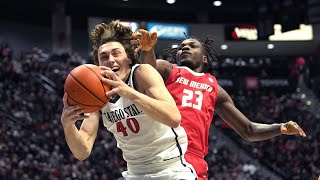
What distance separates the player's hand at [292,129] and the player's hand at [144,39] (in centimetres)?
136

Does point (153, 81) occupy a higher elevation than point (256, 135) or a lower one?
higher

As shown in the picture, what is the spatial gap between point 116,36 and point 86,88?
67cm

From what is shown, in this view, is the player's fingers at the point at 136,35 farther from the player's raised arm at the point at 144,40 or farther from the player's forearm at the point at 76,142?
the player's forearm at the point at 76,142

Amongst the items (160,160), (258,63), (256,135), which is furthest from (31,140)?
(258,63)

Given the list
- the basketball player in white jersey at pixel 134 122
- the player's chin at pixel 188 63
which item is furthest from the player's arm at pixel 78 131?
the player's chin at pixel 188 63

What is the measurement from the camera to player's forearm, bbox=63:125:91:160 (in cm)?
339

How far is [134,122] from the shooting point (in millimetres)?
3400

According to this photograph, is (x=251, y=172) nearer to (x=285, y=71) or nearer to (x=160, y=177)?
(x=285, y=71)

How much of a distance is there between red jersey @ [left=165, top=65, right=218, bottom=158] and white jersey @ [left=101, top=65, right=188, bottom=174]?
2.25 feet

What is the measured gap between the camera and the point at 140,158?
11.7ft

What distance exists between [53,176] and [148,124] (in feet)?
34.2

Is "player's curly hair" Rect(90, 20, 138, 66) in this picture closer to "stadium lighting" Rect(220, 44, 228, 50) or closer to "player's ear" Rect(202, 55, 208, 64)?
"player's ear" Rect(202, 55, 208, 64)

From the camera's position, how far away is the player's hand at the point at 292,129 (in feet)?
14.2

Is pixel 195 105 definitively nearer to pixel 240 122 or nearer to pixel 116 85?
pixel 240 122
